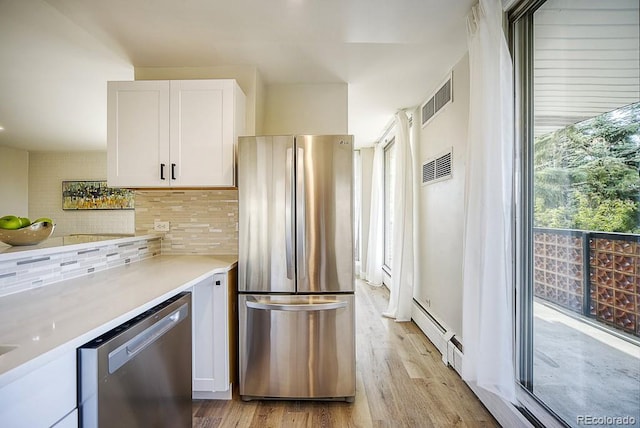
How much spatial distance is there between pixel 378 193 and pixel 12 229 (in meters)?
4.50

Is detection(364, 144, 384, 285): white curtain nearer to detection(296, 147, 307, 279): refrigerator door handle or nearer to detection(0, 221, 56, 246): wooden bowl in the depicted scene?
detection(296, 147, 307, 279): refrigerator door handle

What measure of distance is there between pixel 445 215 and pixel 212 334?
2.13 m

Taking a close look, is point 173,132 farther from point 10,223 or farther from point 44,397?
point 44,397

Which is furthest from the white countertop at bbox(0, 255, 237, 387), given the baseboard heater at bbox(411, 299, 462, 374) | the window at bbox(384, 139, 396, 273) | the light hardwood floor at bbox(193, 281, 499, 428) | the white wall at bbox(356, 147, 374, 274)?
the white wall at bbox(356, 147, 374, 274)

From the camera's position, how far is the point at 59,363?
0.85 m

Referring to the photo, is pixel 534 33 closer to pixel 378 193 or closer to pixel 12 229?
pixel 12 229

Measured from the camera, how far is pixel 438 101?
2939 millimetres

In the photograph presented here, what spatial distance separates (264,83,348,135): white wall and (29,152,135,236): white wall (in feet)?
4.65

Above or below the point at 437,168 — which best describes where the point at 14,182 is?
below

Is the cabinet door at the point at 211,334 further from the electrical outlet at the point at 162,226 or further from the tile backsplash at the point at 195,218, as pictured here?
the electrical outlet at the point at 162,226

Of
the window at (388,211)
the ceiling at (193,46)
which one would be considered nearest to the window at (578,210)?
the ceiling at (193,46)

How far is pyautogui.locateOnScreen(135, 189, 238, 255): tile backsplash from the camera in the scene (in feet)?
8.48

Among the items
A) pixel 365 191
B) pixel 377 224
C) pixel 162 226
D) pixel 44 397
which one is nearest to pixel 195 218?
pixel 162 226

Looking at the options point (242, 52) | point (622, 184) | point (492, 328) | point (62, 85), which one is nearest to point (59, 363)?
point (492, 328)
